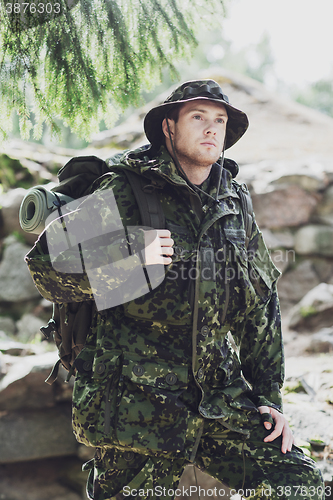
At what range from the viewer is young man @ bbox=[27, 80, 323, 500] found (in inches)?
90.6

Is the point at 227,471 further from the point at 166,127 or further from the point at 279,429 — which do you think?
the point at 166,127

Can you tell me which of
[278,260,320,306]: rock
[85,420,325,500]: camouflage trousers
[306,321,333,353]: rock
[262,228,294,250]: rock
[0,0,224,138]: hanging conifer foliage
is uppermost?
[0,0,224,138]: hanging conifer foliage

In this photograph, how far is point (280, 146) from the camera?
549 inches

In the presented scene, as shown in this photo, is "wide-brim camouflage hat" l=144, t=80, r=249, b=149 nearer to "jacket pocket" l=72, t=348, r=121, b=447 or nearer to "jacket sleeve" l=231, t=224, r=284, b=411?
"jacket sleeve" l=231, t=224, r=284, b=411

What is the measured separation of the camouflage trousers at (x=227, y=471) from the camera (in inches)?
90.1

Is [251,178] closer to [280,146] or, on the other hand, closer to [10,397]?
[280,146]

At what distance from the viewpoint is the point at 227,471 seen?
95.0 inches

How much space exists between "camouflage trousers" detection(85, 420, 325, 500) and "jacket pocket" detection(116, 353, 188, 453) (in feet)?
0.47

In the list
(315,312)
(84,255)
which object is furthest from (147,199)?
(315,312)

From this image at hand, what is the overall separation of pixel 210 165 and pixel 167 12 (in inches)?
50.7

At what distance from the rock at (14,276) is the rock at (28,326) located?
0.48 m

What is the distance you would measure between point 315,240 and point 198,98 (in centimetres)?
807

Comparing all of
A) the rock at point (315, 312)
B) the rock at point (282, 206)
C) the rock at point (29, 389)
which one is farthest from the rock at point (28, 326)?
the rock at point (282, 206)

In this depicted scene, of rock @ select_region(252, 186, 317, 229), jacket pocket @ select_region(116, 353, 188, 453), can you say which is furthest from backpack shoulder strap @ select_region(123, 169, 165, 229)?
rock @ select_region(252, 186, 317, 229)
